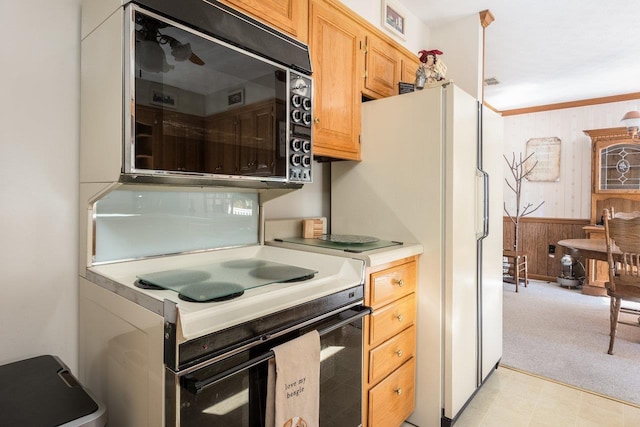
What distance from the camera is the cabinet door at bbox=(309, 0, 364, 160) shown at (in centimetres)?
184

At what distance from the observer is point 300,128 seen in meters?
1.54

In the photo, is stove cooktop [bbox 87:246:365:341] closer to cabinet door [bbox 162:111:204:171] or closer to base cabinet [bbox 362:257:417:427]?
base cabinet [bbox 362:257:417:427]

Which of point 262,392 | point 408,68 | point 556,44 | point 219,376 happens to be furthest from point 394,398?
point 556,44

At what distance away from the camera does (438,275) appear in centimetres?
189

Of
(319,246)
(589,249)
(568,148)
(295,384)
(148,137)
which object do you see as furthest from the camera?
(568,148)

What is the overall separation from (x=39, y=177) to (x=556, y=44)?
4.01 m

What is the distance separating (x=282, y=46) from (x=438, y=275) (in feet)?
4.42

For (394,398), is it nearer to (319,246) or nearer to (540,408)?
(319,246)

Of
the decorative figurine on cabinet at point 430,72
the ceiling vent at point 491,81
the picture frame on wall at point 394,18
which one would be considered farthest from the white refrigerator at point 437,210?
the ceiling vent at point 491,81

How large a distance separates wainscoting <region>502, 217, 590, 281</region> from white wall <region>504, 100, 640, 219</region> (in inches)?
4.5

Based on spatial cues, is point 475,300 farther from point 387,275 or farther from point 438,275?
point 387,275

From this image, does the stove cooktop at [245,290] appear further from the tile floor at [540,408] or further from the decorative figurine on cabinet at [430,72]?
the decorative figurine on cabinet at [430,72]

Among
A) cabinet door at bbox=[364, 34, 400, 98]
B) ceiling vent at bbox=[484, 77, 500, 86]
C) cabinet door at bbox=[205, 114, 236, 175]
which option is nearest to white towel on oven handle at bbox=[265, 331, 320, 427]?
cabinet door at bbox=[205, 114, 236, 175]

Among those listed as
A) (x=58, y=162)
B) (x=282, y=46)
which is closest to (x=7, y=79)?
(x=58, y=162)
